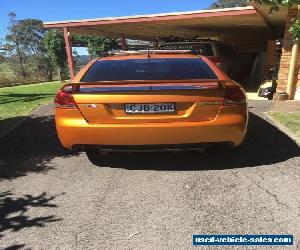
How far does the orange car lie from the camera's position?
465cm

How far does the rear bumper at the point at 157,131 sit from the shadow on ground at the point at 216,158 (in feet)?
1.71

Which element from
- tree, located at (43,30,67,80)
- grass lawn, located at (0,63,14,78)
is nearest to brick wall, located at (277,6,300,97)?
tree, located at (43,30,67,80)

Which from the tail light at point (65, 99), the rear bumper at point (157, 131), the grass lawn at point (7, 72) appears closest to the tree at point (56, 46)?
the grass lawn at point (7, 72)

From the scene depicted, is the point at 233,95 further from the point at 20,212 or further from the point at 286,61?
the point at 286,61

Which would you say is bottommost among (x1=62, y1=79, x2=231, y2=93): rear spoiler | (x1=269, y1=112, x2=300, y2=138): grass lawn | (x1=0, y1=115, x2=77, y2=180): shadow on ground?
(x1=269, y1=112, x2=300, y2=138): grass lawn

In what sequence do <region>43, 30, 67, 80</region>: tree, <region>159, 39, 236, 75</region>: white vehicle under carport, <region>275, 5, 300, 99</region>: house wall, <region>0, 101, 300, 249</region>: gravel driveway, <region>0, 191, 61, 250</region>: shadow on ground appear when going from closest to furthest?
<region>0, 101, 300, 249</region>: gravel driveway, <region>0, 191, 61, 250</region>: shadow on ground, <region>275, 5, 300, 99</region>: house wall, <region>159, 39, 236, 75</region>: white vehicle under carport, <region>43, 30, 67, 80</region>: tree

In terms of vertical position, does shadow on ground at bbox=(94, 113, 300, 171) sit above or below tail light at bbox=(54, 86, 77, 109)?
below

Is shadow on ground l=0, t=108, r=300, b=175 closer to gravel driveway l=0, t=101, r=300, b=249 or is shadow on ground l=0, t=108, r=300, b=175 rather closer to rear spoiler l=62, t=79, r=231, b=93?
gravel driveway l=0, t=101, r=300, b=249

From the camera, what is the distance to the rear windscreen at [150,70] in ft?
17.1

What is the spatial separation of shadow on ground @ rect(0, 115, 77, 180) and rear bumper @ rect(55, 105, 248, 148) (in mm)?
913

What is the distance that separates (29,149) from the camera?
21.4ft

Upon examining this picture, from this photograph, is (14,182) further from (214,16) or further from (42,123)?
(214,16)

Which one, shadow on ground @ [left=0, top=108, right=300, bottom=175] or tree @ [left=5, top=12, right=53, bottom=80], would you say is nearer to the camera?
shadow on ground @ [left=0, top=108, right=300, bottom=175]

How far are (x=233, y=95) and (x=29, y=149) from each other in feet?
11.5
